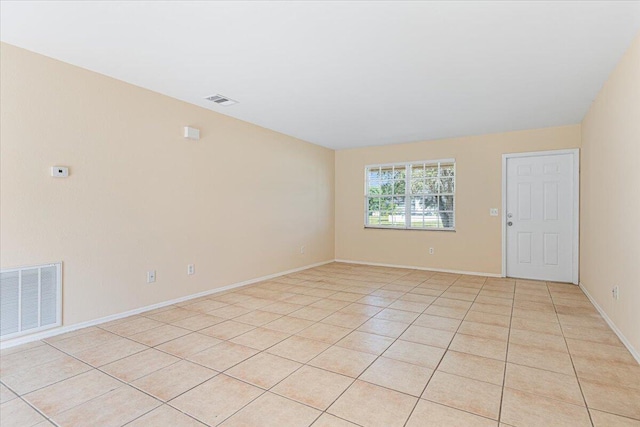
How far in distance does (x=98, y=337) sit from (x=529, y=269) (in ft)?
18.7

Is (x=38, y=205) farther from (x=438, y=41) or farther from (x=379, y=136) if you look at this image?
(x=379, y=136)

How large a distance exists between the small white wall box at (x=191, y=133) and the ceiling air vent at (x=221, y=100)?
0.41m

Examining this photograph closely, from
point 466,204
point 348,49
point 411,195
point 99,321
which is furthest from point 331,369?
point 411,195

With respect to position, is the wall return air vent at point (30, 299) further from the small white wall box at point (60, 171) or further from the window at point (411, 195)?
the window at point (411, 195)

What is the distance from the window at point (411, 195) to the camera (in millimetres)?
5777

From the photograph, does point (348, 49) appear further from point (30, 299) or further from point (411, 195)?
point (411, 195)

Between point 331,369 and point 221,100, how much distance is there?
313 cm

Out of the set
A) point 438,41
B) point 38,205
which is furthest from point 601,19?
point 38,205

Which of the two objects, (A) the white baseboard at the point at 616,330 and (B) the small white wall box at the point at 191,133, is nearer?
(A) the white baseboard at the point at 616,330

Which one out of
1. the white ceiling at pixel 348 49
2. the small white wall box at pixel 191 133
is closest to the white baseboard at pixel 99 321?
the small white wall box at pixel 191 133

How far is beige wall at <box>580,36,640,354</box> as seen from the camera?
243cm

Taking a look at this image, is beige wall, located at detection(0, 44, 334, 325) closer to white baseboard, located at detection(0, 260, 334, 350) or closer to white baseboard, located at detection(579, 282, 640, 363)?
white baseboard, located at detection(0, 260, 334, 350)

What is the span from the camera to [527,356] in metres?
2.43

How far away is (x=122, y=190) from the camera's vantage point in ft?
10.7
